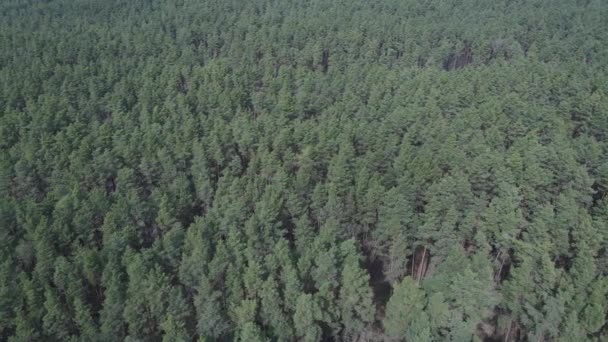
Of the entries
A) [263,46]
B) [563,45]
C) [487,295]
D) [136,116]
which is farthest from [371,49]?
[487,295]

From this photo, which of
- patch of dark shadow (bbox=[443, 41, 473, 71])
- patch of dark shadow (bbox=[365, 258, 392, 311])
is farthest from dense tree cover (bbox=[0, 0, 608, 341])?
patch of dark shadow (bbox=[443, 41, 473, 71])

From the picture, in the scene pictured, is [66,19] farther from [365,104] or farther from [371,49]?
[365,104]

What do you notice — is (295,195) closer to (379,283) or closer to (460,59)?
(379,283)

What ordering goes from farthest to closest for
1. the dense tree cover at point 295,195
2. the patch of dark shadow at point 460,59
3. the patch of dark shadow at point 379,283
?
the patch of dark shadow at point 460,59 → the patch of dark shadow at point 379,283 → the dense tree cover at point 295,195

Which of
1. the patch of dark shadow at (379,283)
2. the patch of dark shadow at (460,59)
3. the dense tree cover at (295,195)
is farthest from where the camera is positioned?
the patch of dark shadow at (460,59)

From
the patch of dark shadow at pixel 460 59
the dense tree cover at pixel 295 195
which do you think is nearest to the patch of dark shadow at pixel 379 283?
the dense tree cover at pixel 295 195

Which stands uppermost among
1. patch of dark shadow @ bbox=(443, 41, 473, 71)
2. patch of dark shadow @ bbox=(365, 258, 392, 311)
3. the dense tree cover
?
the dense tree cover

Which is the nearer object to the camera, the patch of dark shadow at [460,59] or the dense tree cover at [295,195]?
the dense tree cover at [295,195]

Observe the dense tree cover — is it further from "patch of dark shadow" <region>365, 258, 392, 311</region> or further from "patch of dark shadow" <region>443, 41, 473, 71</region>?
"patch of dark shadow" <region>443, 41, 473, 71</region>

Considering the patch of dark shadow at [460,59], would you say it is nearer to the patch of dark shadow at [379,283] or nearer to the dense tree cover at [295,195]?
the dense tree cover at [295,195]
